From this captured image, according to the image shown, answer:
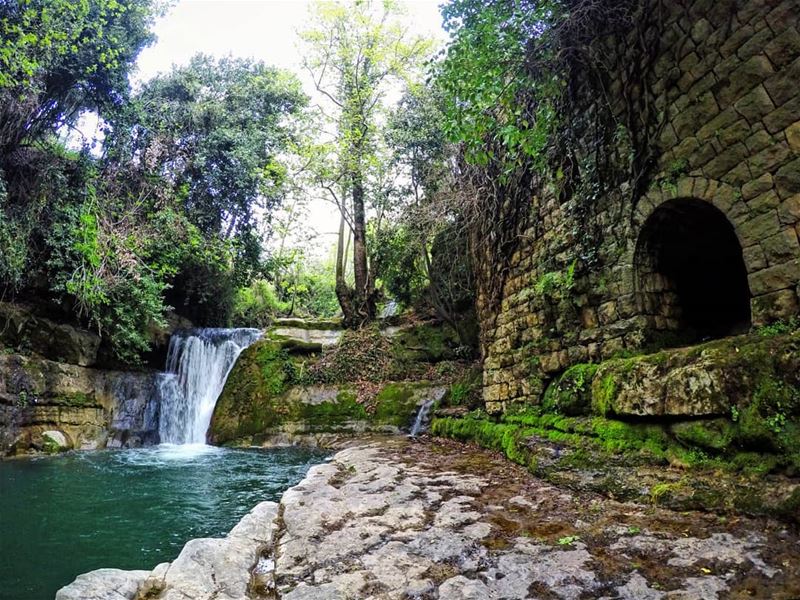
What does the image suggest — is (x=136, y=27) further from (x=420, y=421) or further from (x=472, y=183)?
(x=420, y=421)

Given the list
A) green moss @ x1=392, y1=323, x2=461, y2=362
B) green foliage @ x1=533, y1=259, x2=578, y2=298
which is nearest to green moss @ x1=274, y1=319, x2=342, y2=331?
green moss @ x1=392, y1=323, x2=461, y2=362

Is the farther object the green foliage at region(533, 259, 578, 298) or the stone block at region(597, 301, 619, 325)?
the green foliage at region(533, 259, 578, 298)

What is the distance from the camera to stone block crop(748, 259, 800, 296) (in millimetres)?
3137

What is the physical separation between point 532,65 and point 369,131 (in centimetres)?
905

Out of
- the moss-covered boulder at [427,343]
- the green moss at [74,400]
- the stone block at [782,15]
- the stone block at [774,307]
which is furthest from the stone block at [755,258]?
the green moss at [74,400]

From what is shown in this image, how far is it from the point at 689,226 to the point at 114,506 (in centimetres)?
647

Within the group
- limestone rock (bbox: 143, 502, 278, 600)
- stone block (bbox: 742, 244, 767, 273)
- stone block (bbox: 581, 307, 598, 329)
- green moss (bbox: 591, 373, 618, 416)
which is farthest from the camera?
stone block (bbox: 581, 307, 598, 329)

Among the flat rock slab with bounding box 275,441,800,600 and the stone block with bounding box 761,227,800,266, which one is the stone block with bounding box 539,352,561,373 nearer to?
the flat rock slab with bounding box 275,441,800,600

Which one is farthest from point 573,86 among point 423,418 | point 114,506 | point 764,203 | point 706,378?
point 114,506

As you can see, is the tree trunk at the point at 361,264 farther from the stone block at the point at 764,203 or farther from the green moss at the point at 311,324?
the stone block at the point at 764,203

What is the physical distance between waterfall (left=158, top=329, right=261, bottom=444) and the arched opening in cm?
1014

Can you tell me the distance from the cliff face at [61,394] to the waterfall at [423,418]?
6699 mm

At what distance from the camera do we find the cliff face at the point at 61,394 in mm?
8883

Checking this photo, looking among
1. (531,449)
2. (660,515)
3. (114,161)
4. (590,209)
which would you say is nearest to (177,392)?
(114,161)
